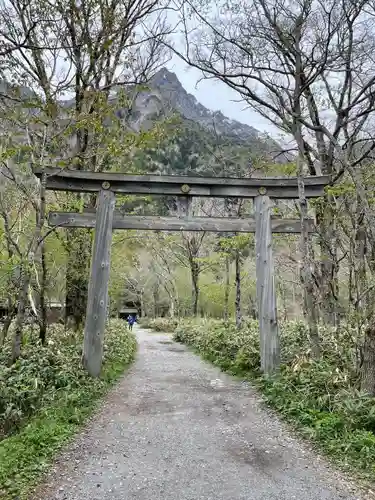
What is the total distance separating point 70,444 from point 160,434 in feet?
3.60

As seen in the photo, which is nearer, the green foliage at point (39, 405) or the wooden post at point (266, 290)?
the green foliage at point (39, 405)

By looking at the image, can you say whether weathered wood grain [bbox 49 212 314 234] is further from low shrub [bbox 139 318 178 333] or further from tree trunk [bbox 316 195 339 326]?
low shrub [bbox 139 318 178 333]

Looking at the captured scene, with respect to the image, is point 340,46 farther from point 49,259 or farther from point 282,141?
point 49,259

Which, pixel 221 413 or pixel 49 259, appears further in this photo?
pixel 49 259

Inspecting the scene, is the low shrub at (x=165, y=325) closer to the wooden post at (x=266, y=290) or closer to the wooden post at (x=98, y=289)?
the wooden post at (x=266, y=290)

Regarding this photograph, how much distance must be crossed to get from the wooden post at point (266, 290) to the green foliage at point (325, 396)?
330 mm

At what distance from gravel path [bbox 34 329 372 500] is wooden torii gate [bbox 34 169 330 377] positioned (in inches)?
57.6

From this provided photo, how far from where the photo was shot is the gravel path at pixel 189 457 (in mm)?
3457

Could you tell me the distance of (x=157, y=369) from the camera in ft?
34.1

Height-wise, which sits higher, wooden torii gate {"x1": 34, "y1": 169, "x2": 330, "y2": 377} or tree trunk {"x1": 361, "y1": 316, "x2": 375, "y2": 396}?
wooden torii gate {"x1": 34, "y1": 169, "x2": 330, "y2": 377}

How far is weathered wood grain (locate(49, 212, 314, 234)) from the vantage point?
787 cm

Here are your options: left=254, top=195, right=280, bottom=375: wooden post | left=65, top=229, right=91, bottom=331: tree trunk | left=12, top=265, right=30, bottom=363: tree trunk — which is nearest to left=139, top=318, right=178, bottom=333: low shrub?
left=65, top=229, right=91, bottom=331: tree trunk

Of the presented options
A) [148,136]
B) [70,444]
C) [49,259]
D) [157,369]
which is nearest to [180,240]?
[49,259]

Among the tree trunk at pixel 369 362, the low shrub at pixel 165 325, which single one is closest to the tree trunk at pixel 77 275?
A: the tree trunk at pixel 369 362
